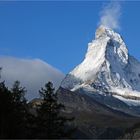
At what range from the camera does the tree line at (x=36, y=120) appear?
56688mm

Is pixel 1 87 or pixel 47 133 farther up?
pixel 1 87

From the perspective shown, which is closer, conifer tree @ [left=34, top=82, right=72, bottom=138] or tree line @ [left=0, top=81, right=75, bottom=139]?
tree line @ [left=0, top=81, right=75, bottom=139]

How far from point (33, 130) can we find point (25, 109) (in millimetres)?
8703

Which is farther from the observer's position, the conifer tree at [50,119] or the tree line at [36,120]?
the conifer tree at [50,119]

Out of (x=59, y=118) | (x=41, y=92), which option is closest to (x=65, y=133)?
(x=59, y=118)

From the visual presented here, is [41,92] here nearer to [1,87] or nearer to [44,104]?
[44,104]

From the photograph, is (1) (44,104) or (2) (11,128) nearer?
(2) (11,128)

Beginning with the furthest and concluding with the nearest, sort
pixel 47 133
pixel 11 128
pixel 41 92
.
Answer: pixel 41 92, pixel 47 133, pixel 11 128

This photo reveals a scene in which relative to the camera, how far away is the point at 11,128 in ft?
184

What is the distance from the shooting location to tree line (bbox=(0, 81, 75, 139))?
186 feet

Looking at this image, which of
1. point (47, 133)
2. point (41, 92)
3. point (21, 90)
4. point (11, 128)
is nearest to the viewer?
point (11, 128)

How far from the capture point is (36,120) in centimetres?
6272

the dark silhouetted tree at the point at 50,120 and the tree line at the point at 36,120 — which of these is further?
the dark silhouetted tree at the point at 50,120

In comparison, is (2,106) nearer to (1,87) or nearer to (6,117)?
(6,117)
